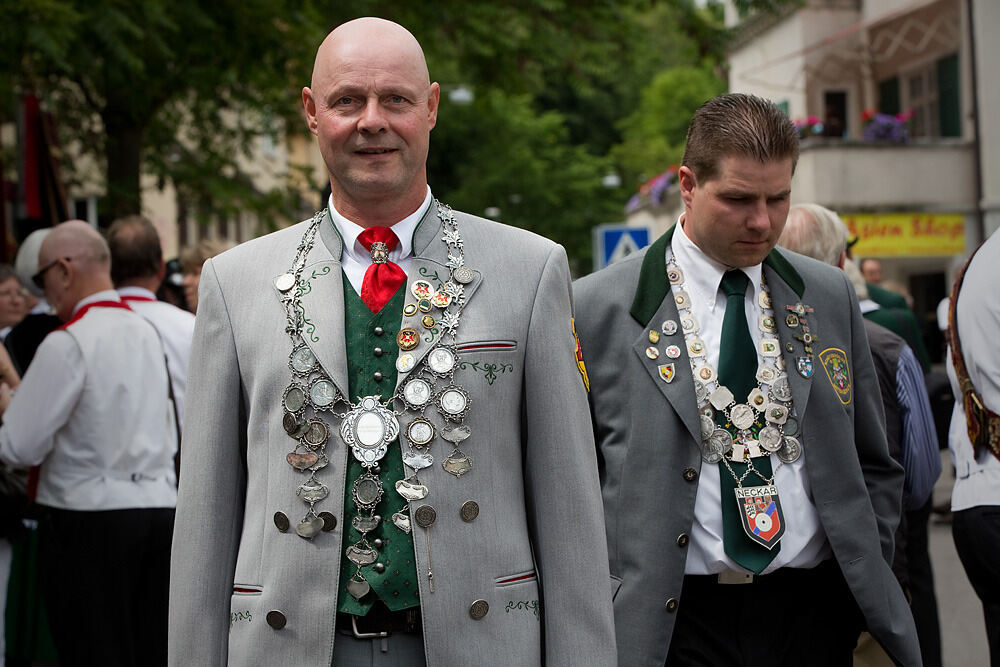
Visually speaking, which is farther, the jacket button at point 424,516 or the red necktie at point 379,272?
the red necktie at point 379,272

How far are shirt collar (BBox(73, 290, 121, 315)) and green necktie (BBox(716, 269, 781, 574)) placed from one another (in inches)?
127

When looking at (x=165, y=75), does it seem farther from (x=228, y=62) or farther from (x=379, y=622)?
(x=379, y=622)

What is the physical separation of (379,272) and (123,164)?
32.4 feet

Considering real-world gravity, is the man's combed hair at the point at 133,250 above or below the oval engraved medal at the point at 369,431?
above

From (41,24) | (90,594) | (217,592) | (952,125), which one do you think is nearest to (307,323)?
(217,592)

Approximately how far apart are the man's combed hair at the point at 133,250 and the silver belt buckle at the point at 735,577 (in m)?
3.84

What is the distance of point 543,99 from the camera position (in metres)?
57.5

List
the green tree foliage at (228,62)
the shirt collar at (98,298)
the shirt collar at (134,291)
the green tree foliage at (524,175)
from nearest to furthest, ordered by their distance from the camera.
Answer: the shirt collar at (98,298)
the shirt collar at (134,291)
the green tree foliage at (228,62)
the green tree foliage at (524,175)

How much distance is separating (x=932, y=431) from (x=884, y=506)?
105 cm

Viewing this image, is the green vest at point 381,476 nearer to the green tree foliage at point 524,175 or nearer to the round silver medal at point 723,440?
the round silver medal at point 723,440

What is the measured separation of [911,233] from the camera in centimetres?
2448

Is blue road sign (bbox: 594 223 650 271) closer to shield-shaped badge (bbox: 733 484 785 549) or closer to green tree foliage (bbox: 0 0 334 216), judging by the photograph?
green tree foliage (bbox: 0 0 334 216)

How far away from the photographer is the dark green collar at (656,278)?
377cm

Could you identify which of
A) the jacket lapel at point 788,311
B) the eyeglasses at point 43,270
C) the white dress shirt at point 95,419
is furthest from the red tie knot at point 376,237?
the eyeglasses at point 43,270
